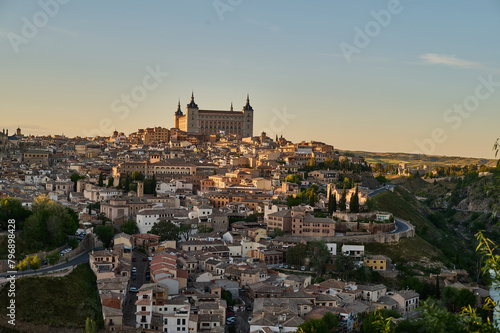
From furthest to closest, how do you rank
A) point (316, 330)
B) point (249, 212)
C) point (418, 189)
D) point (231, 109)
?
1. point (231, 109)
2. point (418, 189)
3. point (249, 212)
4. point (316, 330)

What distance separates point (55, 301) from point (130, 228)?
8725mm

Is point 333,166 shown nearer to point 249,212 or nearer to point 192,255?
point 249,212

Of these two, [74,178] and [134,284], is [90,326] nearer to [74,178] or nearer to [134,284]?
[134,284]

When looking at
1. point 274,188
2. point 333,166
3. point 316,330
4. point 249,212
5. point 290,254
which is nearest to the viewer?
point 316,330

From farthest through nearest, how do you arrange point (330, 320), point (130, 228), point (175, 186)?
point (175, 186), point (130, 228), point (330, 320)

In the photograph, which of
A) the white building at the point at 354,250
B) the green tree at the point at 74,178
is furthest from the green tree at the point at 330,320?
the green tree at the point at 74,178

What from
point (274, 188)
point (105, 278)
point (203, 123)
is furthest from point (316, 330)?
point (203, 123)

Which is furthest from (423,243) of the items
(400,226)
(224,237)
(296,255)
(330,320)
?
(330,320)

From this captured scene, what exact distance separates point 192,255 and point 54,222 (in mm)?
5890

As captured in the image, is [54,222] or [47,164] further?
[47,164]

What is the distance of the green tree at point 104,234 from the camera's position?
26.1m

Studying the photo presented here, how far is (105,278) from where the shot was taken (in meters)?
21.0

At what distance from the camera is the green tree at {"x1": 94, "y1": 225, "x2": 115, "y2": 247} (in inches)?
1029

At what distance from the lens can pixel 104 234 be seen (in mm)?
26172
